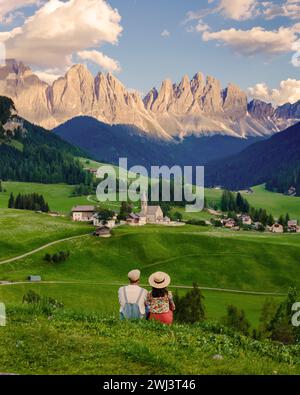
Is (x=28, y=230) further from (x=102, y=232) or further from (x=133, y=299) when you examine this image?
(x=133, y=299)

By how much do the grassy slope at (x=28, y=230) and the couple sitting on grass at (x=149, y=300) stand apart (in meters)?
115

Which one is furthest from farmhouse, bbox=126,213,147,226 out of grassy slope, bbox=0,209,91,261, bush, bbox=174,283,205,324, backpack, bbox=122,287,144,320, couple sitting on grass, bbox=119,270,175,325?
couple sitting on grass, bbox=119,270,175,325

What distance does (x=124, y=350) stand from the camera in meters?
16.2

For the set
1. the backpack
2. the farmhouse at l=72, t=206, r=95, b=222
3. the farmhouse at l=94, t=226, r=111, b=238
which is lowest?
the farmhouse at l=94, t=226, r=111, b=238

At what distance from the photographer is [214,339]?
19.0 m

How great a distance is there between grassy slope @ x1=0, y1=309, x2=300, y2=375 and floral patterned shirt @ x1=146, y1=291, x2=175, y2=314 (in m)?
1.39

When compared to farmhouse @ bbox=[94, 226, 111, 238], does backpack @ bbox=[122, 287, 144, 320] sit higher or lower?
higher

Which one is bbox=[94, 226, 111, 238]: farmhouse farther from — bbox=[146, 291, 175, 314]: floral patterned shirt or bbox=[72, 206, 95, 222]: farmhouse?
bbox=[146, 291, 175, 314]: floral patterned shirt

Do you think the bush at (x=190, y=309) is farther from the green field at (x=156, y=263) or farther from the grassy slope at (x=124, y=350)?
the grassy slope at (x=124, y=350)

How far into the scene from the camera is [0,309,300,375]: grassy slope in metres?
15.0

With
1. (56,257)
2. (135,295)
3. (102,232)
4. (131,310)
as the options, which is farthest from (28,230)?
(135,295)

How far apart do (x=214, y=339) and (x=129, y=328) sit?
3.45m

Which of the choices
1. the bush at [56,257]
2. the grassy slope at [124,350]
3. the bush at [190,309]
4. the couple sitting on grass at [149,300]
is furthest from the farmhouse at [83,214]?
the grassy slope at [124,350]
